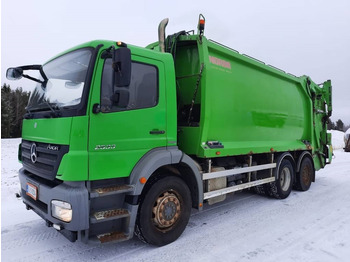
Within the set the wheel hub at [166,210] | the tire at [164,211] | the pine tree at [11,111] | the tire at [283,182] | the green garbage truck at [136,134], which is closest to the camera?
the green garbage truck at [136,134]

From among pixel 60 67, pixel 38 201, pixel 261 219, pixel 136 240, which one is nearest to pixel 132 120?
pixel 60 67

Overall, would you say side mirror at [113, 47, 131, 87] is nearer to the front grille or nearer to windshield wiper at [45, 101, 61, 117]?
windshield wiper at [45, 101, 61, 117]

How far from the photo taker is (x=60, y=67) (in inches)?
131

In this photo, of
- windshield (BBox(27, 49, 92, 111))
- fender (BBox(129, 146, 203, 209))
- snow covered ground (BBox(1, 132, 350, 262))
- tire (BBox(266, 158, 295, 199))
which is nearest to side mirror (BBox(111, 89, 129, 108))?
windshield (BBox(27, 49, 92, 111))

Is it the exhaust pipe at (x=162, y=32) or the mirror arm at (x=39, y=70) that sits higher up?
the exhaust pipe at (x=162, y=32)

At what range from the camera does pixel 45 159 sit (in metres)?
2.98

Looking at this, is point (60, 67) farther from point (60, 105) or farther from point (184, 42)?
point (184, 42)

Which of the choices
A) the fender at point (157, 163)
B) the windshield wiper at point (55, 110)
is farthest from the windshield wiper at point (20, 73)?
the fender at point (157, 163)

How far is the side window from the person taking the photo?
281cm

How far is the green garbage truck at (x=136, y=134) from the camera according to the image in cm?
274

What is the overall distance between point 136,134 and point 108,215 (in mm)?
1027

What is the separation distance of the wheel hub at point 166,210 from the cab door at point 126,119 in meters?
0.66

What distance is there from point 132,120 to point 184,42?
189 cm

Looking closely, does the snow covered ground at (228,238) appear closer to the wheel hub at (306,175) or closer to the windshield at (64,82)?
the wheel hub at (306,175)
